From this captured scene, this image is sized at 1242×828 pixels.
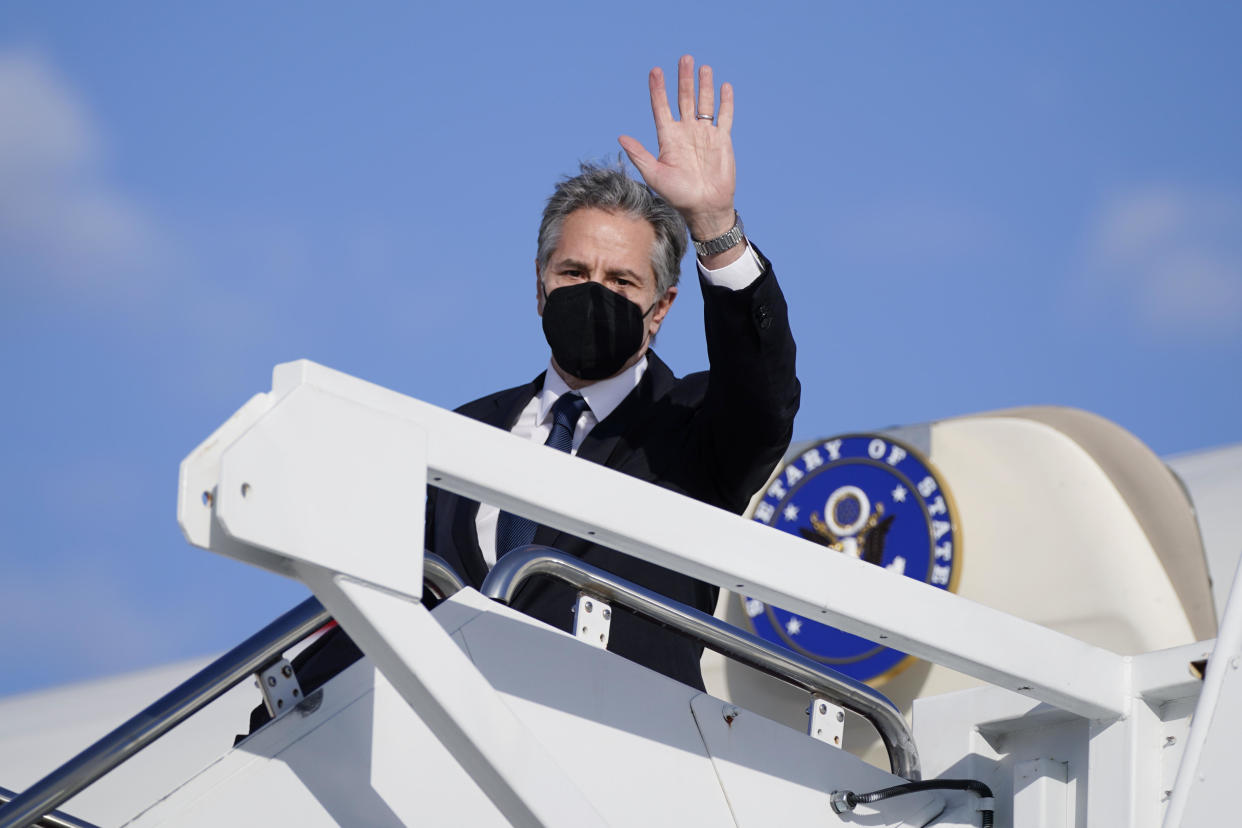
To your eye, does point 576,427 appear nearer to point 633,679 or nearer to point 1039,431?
point 633,679

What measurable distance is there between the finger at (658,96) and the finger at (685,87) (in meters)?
0.03

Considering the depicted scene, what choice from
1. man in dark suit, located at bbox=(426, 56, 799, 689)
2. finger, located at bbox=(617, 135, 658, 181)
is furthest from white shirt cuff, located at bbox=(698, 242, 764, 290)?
finger, located at bbox=(617, 135, 658, 181)

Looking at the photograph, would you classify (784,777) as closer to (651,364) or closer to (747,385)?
(747,385)

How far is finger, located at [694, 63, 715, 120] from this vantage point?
3.02 meters

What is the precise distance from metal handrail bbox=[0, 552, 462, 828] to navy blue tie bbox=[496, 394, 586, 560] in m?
0.74

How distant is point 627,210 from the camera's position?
375cm

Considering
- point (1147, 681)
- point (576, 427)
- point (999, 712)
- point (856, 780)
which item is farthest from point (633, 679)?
Answer: point (576, 427)

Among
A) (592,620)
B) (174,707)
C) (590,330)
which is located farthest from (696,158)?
(174,707)

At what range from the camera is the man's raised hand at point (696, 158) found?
288 centimetres

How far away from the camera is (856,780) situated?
2.50 metres

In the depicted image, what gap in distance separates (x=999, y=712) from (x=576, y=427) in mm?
1324

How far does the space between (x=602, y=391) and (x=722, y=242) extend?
0.71 m

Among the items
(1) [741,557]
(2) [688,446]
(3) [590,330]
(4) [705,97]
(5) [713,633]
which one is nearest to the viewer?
(1) [741,557]

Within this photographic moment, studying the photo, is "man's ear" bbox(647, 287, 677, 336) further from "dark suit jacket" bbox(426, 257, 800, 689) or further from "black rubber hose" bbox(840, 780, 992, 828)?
"black rubber hose" bbox(840, 780, 992, 828)
